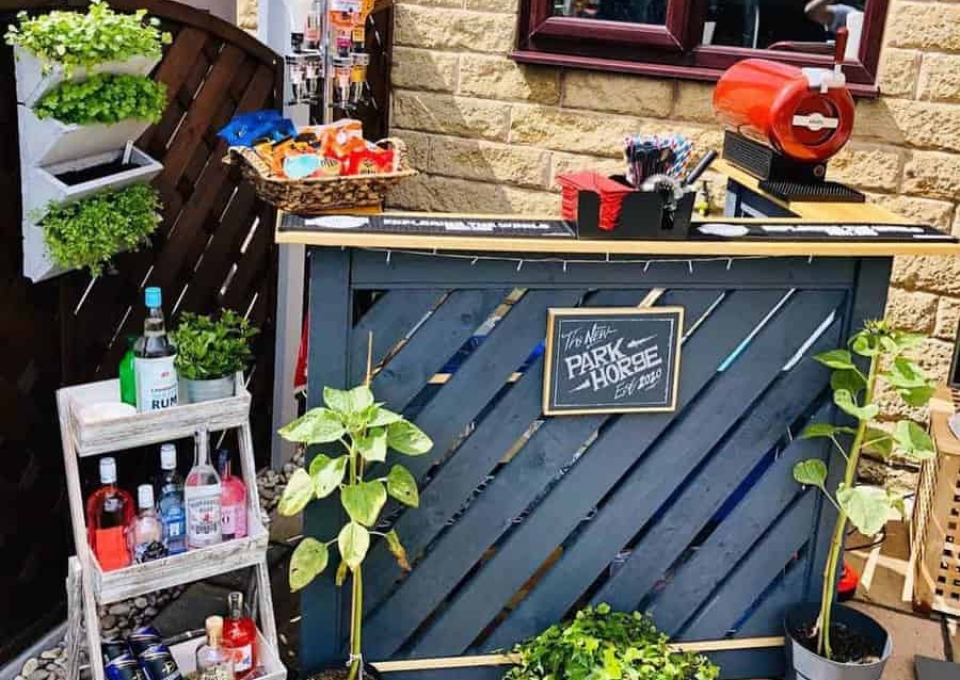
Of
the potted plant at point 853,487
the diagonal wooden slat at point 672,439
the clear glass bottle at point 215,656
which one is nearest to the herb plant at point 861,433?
the potted plant at point 853,487

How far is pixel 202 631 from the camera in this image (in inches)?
116

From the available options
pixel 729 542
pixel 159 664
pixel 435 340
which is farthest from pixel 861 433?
pixel 159 664

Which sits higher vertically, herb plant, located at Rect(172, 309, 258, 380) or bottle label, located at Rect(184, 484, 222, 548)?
herb plant, located at Rect(172, 309, 258, 380)

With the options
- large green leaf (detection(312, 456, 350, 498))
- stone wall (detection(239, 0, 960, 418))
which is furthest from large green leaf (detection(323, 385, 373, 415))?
stone wall (detection(239, 0, 960, 418))

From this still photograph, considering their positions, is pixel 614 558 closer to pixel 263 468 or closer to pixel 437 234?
pixel 437 234

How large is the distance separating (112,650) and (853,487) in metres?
1.76

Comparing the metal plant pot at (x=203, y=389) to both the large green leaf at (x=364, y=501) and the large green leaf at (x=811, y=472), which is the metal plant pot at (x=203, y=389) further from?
the large green leaf at (x=811, y=472)

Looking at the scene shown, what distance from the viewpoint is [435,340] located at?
253 centimetres

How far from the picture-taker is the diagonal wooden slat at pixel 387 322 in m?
2.48

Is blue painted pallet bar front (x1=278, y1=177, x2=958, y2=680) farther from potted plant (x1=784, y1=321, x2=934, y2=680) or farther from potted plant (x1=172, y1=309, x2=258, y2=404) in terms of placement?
potted plant (x1=172, y1=309, x2=258, y2=404)

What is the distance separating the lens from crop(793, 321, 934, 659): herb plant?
254 cm

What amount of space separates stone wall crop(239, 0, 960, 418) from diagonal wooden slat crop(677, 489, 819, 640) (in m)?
1.26

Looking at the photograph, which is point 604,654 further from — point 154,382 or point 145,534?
point 154,382

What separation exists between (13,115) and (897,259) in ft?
8.90
